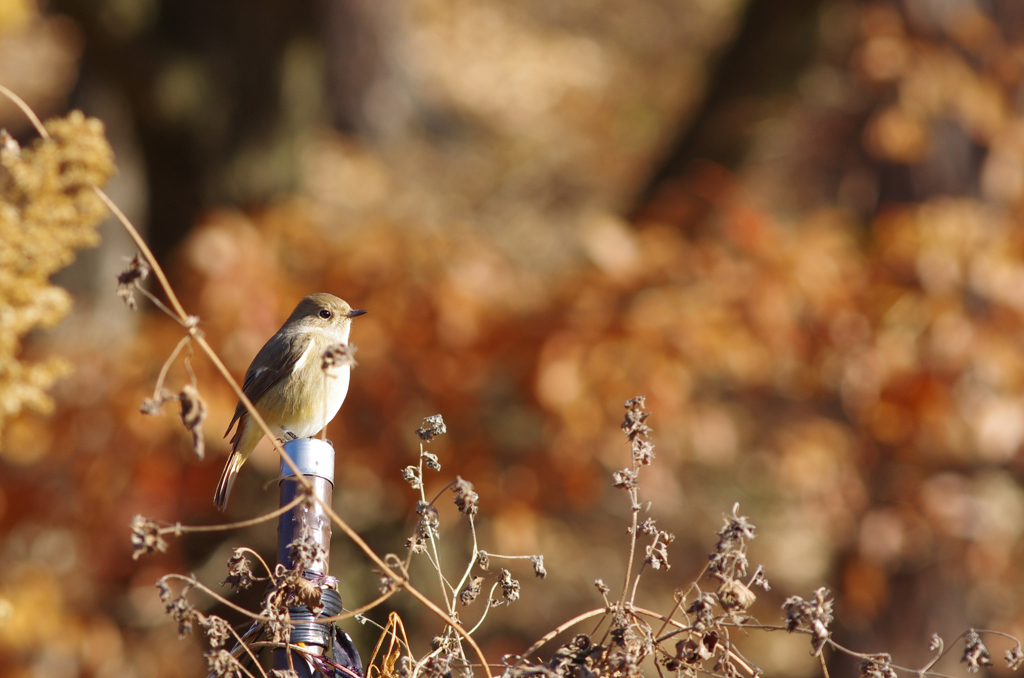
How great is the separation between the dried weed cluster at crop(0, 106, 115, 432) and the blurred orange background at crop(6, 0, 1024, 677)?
10.2 ft

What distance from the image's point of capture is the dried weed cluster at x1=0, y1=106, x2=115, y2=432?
1.87 metres

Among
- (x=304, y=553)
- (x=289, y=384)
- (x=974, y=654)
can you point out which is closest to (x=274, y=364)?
(x=289, y=384)

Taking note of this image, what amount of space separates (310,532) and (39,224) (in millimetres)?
942

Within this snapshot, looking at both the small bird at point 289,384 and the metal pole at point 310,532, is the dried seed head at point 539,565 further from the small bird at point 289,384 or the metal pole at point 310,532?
the small bird at point 289,384

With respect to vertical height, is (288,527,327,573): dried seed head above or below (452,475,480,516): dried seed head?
below

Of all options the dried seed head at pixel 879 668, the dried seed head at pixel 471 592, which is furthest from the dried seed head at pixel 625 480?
the dried seed head at pixel 879 668

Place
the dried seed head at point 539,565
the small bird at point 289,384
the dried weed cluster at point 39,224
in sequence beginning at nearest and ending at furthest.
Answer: the dried seed head at point 539,565
the dried weed cluster at point 39,224
the small bird at point 289,384

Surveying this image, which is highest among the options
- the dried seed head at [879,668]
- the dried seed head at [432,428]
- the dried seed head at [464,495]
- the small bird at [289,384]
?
the small bird at [289,384]

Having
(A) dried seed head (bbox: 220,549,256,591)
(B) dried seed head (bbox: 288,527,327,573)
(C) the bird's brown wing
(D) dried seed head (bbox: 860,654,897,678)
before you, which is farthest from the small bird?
(D) dried seed head (bbox: 860,654,897,678)

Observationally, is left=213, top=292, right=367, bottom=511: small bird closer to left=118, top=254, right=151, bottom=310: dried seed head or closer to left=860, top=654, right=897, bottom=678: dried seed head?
left=118, top=254, right=151, bottom=310: dried seed head

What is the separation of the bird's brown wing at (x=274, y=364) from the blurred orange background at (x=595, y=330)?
1882mm

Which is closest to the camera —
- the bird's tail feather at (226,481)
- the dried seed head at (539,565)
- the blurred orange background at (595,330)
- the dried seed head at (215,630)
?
the dried seed head at (215,630)

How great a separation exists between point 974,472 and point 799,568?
4.59 m

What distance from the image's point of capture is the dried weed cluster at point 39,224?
1868mm
